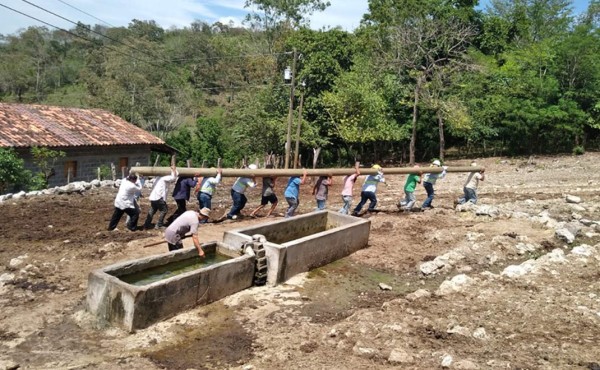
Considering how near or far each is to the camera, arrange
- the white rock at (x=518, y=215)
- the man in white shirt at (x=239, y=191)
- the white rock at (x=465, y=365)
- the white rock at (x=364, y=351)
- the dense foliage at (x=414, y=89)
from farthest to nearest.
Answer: the dense foliage at (x=414, y=89) → the white rock at (x=518, y=215) → the man in white shirt at (x=239, y=191) → the white rock at (x=364, y=351) → the white rock at (x=465, y=365)

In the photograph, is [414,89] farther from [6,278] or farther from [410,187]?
[6,278]

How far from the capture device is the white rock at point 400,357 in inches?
209

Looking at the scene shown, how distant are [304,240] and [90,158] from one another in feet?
51.8

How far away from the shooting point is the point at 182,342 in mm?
6035

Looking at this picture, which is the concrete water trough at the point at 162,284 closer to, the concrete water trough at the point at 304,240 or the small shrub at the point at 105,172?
the concrete water trough at the point at 304,240

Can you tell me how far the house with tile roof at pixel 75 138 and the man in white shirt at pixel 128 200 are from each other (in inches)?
359

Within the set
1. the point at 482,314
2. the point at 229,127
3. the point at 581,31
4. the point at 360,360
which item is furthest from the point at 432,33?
Result: the point at 360,360

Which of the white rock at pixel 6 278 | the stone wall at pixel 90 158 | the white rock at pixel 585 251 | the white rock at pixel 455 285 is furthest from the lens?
the stone wall at pixel 90 158

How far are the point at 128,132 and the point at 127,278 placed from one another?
721 inches

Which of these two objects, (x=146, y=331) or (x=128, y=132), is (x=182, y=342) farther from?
(x=128, y=132)

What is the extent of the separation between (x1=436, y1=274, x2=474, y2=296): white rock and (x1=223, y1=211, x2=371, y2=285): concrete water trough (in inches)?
91.9

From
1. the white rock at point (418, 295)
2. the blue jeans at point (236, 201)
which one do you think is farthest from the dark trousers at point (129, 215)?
→ the white rock at point (418, 295)

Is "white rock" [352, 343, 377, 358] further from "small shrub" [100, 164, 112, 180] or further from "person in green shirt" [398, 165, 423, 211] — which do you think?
"small shrub" [100, 164, 112, 180]

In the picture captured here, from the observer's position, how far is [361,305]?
7500 mm
